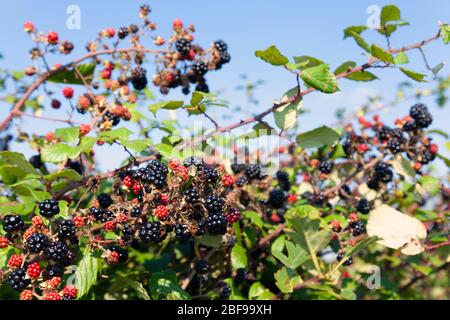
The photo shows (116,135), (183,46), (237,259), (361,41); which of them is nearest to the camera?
(116,135)

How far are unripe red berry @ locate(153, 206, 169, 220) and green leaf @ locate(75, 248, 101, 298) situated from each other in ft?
1.30

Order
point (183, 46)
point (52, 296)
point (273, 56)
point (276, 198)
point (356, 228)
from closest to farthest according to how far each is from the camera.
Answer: point (52, 296) < point (273, 56) < point (356, 228) < point (276, 198) < point (183, 46)

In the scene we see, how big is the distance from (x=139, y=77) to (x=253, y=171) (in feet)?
3.78

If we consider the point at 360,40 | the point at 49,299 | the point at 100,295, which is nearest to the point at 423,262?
the point at 360,40

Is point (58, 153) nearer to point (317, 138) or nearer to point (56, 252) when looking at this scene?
point (56, 252)

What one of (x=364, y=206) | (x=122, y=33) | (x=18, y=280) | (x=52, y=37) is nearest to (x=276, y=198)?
(x=364, y=206)

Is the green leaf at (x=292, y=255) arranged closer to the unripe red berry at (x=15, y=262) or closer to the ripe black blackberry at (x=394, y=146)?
the ripe black blackberry at (x=394, y=146)

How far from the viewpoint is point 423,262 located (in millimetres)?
4758

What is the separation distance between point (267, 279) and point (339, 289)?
0.54 metres

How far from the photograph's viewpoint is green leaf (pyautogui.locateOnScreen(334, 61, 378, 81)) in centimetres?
295

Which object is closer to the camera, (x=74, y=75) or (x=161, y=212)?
(x=161, y=212)

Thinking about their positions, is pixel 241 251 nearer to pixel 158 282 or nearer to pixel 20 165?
pixel 158 282

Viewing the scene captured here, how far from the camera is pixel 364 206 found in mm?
3459
